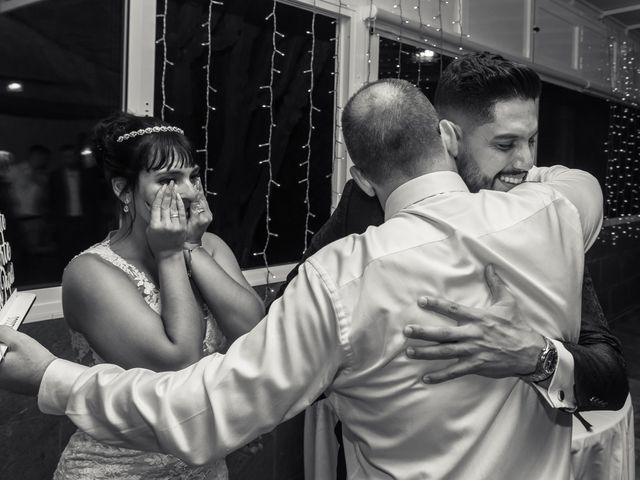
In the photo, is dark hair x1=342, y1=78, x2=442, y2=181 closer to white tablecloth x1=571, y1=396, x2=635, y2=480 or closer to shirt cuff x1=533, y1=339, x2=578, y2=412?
shirt cuff x1=533, y1=339, x2=578, y2=412

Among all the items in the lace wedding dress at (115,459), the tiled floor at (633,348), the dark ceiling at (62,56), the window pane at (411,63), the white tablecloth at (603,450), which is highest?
the window pane at (411,63)

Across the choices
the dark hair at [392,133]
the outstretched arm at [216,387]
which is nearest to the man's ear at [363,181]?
the dark hair at [392,133]

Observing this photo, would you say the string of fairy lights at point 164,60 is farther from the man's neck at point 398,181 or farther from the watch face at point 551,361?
the watch face at point 551,361

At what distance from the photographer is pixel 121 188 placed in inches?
61.4

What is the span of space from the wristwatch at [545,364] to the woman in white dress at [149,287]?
75 cm

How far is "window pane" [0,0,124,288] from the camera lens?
193cm

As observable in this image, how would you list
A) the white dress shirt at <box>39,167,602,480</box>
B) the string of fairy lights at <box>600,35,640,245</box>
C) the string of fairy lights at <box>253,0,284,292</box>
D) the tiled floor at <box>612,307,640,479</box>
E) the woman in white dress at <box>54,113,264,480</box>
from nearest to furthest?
the white dress shirt at <box>39,167,602,480</box> → the woman in white dress at <box>54,113,264,480</box> → the string of fairy lights at <box>253,0,284,292</box> → the tiled floor at <box>612,307,640,479</box> → the string of fairy lights at <box>600,35,640,245</box>

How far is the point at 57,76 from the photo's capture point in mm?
2037

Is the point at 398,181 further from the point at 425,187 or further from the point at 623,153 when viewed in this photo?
the point at 623,153

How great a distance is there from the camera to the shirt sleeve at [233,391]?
0.91m

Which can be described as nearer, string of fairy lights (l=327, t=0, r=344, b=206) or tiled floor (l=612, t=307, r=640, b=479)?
string of fairy lights (l=327, t=0, r=344, b=206)

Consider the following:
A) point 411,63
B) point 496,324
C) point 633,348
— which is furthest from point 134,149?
point 633,348

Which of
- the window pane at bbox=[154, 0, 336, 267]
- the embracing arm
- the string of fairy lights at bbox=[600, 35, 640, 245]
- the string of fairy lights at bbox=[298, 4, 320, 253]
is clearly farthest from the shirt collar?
the string of fairy lights at bbox=[600, 35, 640, 245]

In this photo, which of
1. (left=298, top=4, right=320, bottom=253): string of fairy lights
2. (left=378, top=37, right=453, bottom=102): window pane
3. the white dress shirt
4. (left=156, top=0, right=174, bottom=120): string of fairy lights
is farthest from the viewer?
(left=378, top=37, right=453, bottom=102): window pane
